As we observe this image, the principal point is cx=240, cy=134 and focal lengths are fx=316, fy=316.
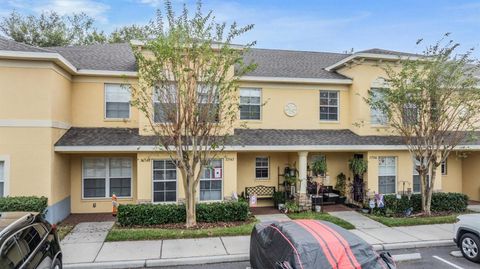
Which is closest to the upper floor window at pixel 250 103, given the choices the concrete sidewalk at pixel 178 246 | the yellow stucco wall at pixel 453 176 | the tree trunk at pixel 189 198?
the tree trunk at pixel 189 198

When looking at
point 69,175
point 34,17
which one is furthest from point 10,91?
point 34,17

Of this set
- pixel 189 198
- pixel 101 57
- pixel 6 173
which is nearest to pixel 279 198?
pixel 189 198

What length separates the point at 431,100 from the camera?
12.7 metres

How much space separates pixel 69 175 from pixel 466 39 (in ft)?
56.1

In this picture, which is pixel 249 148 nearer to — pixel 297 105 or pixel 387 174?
pixel 297 105

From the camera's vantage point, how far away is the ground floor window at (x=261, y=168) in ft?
50.1

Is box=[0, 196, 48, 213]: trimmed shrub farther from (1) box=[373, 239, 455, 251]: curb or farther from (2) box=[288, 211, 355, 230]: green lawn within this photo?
(1) box=[373, 239, 455, 251]: curb

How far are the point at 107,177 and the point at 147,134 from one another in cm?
275

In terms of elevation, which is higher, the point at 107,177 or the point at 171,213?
the point at 107,177

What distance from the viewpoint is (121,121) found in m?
14.0

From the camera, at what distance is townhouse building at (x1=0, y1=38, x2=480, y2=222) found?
10938mm

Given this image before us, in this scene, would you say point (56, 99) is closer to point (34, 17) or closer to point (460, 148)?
point (460, 148)

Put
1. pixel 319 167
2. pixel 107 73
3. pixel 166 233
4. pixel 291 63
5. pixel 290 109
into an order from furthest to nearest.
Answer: pixel 291 63 < pixel 290 109 < pixel 319 167 < pixel 107 73 < pixel 166 233

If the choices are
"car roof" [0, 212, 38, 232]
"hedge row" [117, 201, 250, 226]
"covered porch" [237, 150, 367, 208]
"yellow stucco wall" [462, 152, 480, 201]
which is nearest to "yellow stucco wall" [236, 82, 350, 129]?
"covered porch" [237, 150, 367, 208]
